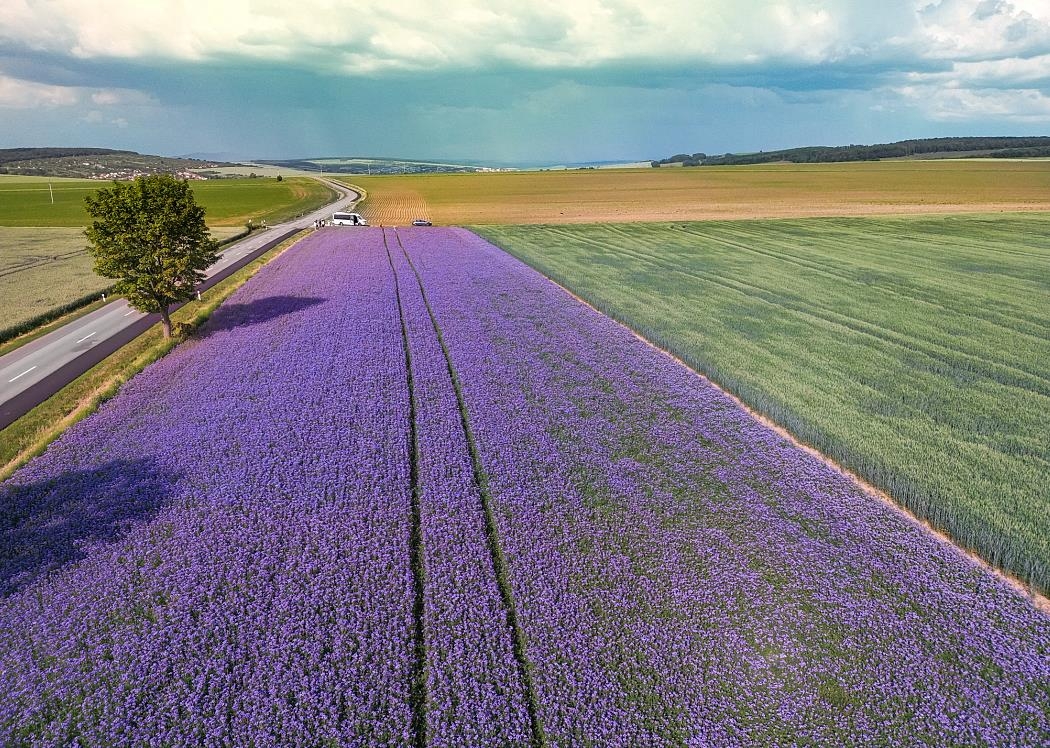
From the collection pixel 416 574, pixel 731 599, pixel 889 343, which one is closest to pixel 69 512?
pixel 416 574

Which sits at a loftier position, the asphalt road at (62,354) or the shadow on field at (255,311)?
the shadow on field at (255,311)

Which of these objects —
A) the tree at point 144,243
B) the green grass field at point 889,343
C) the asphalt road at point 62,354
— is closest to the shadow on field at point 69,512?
the asphalt road at point 62,354

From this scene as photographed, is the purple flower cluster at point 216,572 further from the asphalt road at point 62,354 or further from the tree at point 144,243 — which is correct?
the tree at point 144,243

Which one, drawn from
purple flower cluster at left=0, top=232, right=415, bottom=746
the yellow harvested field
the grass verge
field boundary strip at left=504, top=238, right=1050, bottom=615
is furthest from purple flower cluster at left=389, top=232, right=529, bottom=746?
the yellow harvested field

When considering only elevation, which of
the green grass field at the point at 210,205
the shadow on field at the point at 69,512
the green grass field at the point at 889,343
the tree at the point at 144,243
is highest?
the green grass field at the point at 210,205

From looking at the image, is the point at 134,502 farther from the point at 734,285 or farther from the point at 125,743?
the point at 734,285

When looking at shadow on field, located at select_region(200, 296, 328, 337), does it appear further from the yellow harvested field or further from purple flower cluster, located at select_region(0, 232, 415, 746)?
the yellow harvested field

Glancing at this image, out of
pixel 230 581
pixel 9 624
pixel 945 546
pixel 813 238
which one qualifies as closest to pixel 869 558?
pixel 945 546
